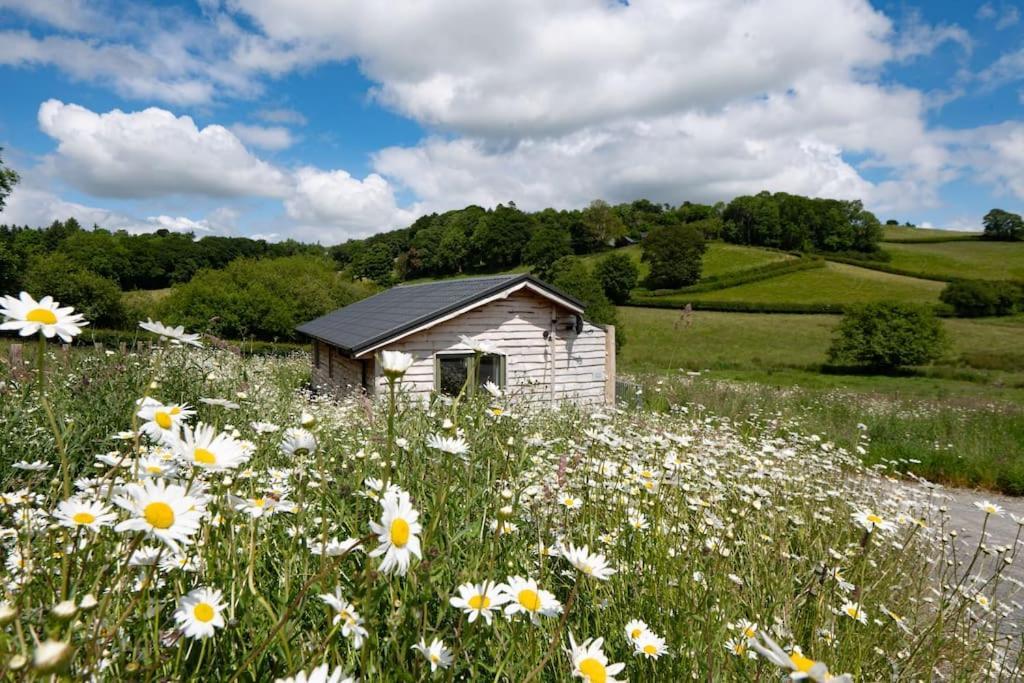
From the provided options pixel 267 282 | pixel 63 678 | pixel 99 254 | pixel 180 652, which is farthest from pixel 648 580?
pixel 99 254

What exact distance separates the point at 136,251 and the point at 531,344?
64.8 m

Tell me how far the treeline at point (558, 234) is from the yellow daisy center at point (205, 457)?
58674 mm

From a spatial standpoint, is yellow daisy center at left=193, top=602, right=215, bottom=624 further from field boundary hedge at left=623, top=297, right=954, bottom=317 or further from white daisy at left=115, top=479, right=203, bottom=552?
field boundary hedge at left=623, top=297, right=954, bottom=317

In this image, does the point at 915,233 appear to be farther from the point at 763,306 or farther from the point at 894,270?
the point at 763,306

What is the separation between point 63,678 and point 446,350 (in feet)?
42.4

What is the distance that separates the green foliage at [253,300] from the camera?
32906 millimetres

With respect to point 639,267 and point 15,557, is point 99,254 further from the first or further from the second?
point 15,557

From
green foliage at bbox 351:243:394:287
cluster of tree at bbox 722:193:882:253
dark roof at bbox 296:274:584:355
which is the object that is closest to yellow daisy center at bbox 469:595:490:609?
dark roof at bbox 296:274:584:355

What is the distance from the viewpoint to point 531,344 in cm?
1486

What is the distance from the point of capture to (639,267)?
215 ft

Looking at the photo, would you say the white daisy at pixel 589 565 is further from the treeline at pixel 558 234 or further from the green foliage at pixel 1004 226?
the green foliage at pixel 1004 226

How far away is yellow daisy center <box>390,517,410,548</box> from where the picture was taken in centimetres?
120

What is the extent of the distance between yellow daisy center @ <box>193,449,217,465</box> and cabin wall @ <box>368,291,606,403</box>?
1187 cm

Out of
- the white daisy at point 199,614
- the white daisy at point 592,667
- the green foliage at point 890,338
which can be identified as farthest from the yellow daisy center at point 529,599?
the green foliage at point 890,338
